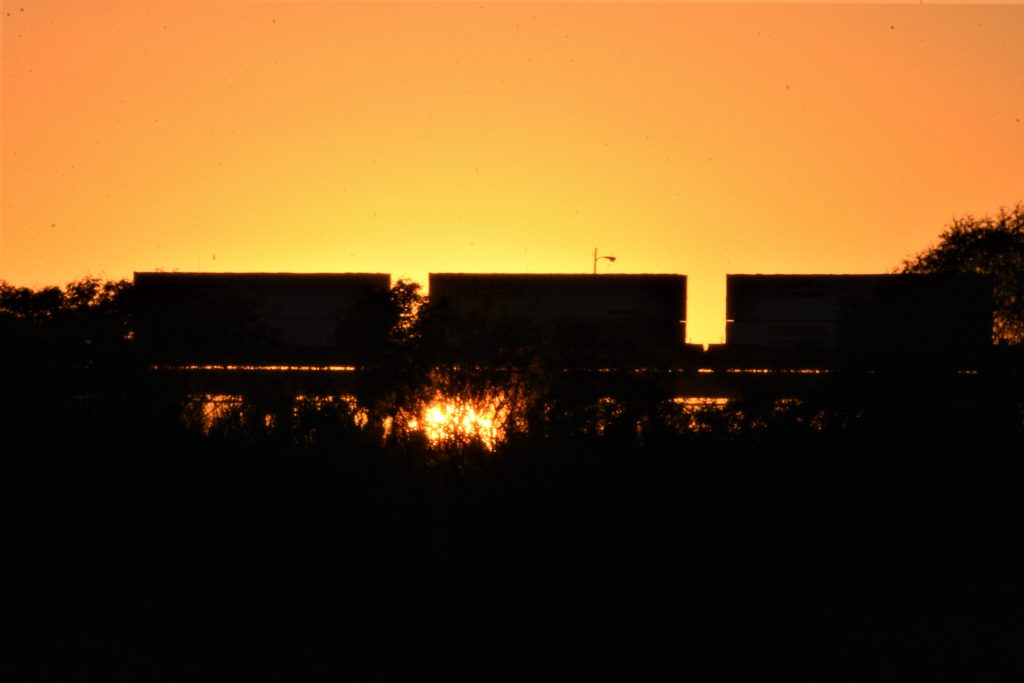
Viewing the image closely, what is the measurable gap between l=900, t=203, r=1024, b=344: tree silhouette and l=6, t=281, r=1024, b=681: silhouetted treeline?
1862 cm

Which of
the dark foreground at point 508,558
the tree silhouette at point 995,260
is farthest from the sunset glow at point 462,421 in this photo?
the tree silhouette at point 995,260

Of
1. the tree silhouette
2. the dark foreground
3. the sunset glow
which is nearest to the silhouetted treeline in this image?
the dark foreground

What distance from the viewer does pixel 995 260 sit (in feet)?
166

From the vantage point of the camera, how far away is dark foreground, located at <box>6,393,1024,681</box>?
829 inches

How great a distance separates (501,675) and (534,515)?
3208mm

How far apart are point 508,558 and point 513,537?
15.8 inches

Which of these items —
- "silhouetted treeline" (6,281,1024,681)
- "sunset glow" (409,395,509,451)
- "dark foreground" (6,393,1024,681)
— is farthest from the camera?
"sunset glow" (409,395,509,451)

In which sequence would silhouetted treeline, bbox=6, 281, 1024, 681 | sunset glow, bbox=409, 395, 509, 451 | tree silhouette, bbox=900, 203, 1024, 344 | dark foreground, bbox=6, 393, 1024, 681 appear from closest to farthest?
1. dark foreground, bbox=6, 393, 1024, 681
2. silhouetted treeline, bbox=6, 281, 1024, 681
3. sunset glow, bbox=409, 395, 509, 451
4. tree silhouette, bbox=900, 203, 1024, 344

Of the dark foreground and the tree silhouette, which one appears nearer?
the dark foreground

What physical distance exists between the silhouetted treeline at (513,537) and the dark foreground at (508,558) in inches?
1.7

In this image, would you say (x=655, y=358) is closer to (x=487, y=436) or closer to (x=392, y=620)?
(x=487, y=436)

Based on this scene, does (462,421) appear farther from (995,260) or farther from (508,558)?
(995,260)

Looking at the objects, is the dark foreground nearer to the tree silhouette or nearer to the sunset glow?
the sunset glow

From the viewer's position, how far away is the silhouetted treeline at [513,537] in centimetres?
2119
